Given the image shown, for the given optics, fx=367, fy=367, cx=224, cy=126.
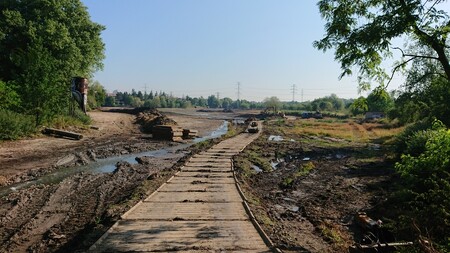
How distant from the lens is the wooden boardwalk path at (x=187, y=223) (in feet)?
24.9

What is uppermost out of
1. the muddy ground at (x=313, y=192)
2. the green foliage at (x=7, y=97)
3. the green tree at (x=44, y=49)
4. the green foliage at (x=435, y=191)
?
the green tree at (x=44, y=49)

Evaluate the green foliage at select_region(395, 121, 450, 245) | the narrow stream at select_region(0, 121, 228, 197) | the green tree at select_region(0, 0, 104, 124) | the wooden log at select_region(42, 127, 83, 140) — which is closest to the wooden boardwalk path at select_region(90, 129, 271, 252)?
the green foliage at select_region(395, 121, 450, 245)

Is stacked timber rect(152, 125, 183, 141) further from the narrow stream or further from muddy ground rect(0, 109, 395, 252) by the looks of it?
muddy ground rect(0, 109, 395, 252)

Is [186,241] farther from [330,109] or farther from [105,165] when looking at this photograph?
[330,109]

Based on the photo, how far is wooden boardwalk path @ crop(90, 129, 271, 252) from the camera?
759 centimetres

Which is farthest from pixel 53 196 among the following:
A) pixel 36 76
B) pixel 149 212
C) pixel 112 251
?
pixel 36 76

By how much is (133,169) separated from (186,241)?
38.0 feet

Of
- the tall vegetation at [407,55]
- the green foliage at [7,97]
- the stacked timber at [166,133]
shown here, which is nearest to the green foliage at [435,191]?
the tall vegetation at [407,55]

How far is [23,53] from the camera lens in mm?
28766

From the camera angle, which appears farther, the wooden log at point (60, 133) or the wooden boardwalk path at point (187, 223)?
the wooden log at point (60, 133)

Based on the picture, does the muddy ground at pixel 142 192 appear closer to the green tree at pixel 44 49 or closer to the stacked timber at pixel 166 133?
the green tree at pixel 44 49

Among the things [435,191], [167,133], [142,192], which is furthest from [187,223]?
[167,133]

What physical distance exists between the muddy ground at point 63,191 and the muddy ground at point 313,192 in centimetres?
411

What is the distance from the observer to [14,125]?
78.2 ft
